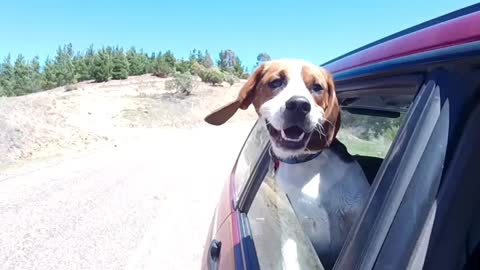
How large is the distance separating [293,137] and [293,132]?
0.07ft

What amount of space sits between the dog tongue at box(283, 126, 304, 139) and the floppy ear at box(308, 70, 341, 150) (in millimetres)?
62

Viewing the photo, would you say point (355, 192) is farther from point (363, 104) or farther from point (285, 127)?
point (363, 104)

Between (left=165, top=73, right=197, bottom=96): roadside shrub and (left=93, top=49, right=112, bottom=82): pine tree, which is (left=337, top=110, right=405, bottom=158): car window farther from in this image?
(left=93, top=49, right=112, bottom=82): pine tree

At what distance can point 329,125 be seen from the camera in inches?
81.7

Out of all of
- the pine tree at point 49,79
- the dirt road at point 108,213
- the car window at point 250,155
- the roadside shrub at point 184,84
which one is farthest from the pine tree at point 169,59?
the car window at point 250,155

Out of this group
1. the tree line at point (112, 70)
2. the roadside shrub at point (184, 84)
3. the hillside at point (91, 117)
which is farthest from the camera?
the tree line at point (112, 70)

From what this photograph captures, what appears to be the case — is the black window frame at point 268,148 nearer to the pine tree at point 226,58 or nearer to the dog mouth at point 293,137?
the dog mouth at point 293,137

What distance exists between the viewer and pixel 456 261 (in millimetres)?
1070

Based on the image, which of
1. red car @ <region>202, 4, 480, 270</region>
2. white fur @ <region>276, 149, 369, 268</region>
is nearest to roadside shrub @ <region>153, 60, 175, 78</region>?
white fur @ <region>276, 149, 369, 268</region>

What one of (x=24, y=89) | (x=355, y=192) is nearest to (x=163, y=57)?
(x=24, y=89)

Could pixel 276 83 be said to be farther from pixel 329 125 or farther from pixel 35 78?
pixel 35 78

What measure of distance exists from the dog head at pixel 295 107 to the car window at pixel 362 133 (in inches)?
8.0

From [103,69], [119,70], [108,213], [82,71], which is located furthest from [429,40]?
[82,71]

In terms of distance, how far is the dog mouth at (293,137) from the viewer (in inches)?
78.3
